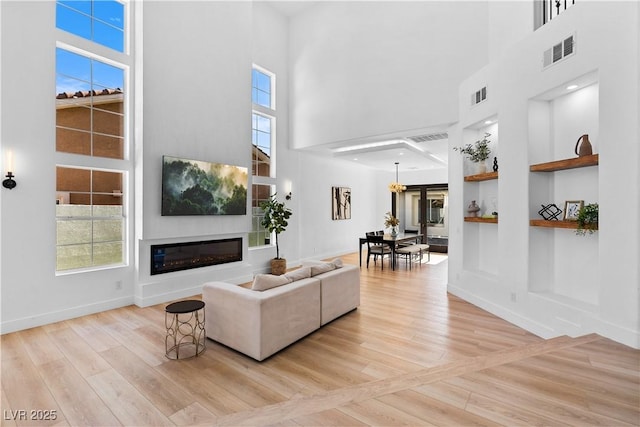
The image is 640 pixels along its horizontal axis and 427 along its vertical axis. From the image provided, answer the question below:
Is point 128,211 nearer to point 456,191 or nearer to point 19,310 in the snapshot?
point 19,310

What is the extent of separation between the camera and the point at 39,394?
259cm

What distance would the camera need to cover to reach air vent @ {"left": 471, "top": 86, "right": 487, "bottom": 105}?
4.79m

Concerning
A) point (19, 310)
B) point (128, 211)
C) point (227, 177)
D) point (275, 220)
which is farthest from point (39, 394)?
point (275, 220)

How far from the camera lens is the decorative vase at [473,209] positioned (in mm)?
5188

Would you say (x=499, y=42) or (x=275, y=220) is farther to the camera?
(x=275, y=220)

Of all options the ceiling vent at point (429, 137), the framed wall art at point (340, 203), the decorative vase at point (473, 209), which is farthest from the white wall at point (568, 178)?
the framed wall art at point (340, 203)

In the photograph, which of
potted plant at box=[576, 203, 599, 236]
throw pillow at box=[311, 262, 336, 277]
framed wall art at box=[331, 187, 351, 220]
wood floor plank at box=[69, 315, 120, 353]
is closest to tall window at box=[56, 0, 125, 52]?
wood floor plank at box=[69, 315, 120, 353]

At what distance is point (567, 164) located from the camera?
345 centimetres

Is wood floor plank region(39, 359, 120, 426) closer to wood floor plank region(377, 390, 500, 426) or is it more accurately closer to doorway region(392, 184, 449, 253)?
wood floor plank region(377, 390, 500, 426)

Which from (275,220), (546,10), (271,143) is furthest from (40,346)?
(546,10)

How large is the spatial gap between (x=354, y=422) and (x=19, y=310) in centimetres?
448

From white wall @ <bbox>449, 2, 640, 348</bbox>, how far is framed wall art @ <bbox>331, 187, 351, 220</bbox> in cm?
524

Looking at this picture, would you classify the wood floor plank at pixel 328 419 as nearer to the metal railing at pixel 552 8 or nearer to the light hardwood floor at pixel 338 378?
the light hardwood floor at pixel 338 378

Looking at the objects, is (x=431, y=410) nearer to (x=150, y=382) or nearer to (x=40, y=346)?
(x=150, y=382)
